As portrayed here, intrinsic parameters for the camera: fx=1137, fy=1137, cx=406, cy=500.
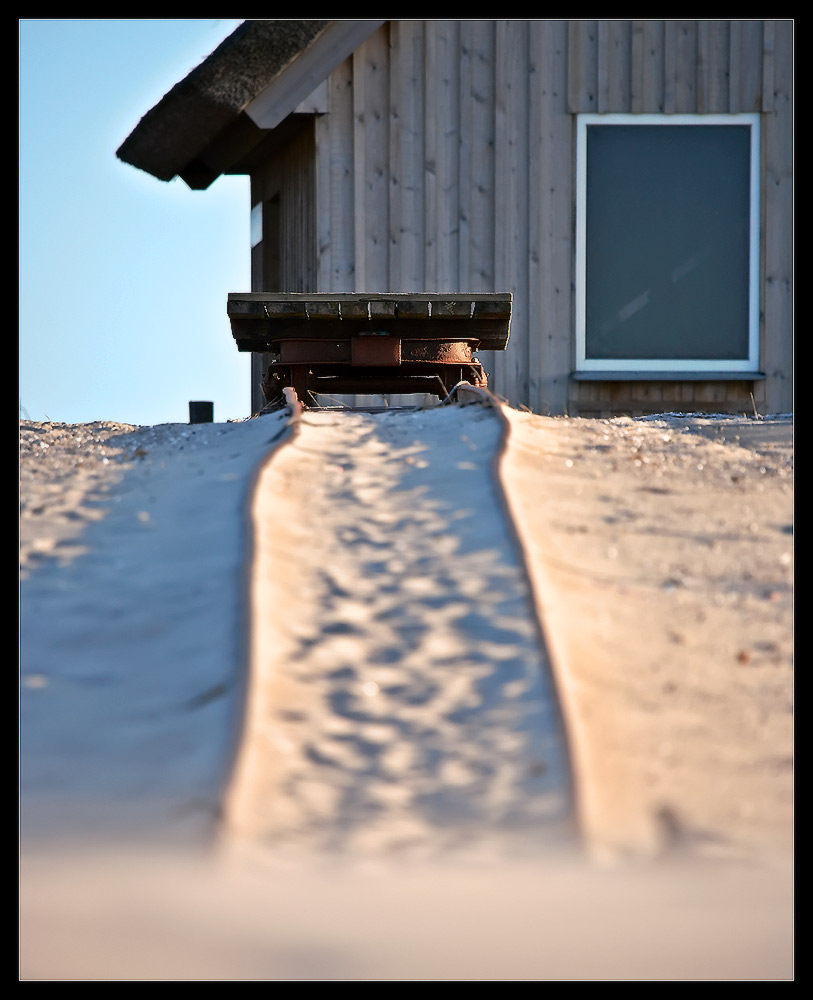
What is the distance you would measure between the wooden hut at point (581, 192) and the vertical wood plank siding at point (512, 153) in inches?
0.5

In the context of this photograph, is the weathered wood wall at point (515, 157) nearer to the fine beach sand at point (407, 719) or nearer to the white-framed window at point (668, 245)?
the white-framed window at point (668, 245)

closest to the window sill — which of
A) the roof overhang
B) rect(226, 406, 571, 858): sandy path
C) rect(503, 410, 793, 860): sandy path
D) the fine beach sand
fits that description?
the roof overhang

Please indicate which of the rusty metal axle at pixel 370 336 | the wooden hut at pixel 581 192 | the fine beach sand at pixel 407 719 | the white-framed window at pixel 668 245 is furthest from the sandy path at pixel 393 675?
the white-framed window at pixel 668 245

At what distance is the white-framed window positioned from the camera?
9.01 metres

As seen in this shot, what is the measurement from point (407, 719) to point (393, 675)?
0.19 m

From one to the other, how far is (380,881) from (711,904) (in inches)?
24.6

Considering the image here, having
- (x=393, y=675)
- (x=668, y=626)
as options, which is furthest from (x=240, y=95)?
(x=393, y=675)

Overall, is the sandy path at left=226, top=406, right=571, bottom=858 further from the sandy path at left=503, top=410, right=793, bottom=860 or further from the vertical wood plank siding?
the vertical wood plank siding

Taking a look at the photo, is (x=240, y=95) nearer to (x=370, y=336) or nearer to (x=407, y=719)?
(x=370, y=336)

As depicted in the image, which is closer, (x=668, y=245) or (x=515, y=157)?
(x=515, y=157)

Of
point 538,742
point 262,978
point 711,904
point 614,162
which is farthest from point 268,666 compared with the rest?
point 614,162

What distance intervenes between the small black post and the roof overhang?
7.73ft

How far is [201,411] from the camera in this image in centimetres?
731

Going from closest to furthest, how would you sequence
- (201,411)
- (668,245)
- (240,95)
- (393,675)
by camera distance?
(393,675) → (201,411) → (240,95) → (668,245)
